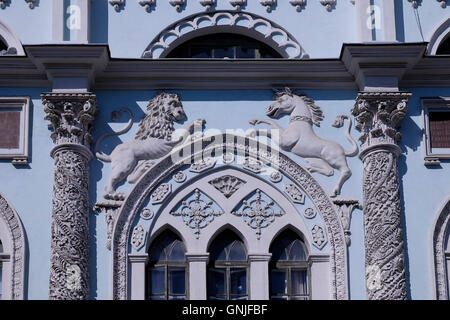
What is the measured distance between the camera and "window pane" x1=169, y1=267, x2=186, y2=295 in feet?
98.1

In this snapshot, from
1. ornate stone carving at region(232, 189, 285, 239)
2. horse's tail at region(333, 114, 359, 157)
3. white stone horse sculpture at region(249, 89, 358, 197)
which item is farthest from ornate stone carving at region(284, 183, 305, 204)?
horse's tail at region(333, 114, 359, 157)

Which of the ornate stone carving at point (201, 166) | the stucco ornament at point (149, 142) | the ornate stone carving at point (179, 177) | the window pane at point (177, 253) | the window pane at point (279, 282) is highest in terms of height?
the stucco ornament at point (149, 142)

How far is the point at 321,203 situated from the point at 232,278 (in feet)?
5.47

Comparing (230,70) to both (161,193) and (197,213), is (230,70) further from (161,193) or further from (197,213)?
(197,213)

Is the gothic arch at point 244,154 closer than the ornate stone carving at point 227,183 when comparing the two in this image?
Yes

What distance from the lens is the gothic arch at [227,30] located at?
103 feet

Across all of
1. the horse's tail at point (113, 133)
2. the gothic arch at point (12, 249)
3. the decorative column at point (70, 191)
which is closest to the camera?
the decorative column at point (70, 191)

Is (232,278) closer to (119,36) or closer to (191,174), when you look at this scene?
(191,174)

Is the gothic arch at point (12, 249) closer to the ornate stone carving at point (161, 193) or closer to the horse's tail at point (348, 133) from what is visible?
the ornate stone carving at point (161, 193)

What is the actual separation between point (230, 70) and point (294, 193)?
206 cm

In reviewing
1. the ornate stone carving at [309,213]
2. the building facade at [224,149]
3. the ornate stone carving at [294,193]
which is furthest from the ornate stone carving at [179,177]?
the ornate stone carving at [309,213]

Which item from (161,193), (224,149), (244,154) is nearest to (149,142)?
(161,193)

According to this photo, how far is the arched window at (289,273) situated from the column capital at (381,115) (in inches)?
68.4
